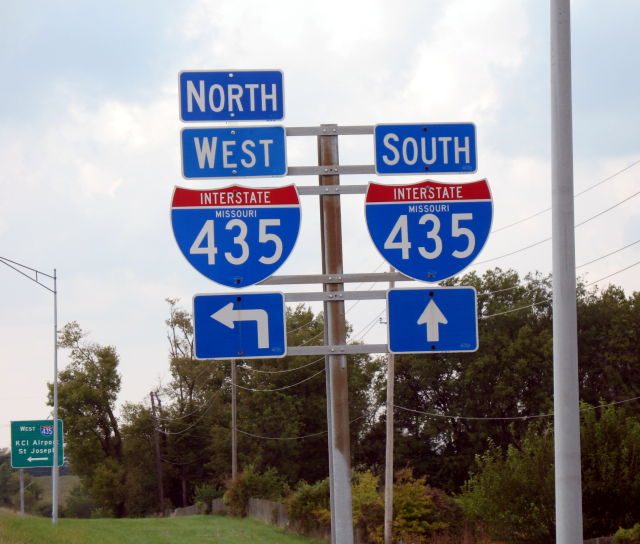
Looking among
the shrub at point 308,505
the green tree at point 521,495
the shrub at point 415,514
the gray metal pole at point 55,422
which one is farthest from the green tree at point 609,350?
the green tree at point 521,495

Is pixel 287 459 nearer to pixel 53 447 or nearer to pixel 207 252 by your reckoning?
pixel 53 447

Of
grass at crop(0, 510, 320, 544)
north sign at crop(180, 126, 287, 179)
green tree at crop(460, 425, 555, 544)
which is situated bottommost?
grass at crop(0, 510, 320, 544)

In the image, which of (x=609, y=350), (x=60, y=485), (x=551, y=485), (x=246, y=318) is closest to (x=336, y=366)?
(x=246, y=318)

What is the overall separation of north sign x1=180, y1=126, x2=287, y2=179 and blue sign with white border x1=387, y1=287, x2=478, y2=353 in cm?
131

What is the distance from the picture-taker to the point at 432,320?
7.43 metres

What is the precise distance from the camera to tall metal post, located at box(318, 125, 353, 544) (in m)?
7.34

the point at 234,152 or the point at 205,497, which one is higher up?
the point at 234,152

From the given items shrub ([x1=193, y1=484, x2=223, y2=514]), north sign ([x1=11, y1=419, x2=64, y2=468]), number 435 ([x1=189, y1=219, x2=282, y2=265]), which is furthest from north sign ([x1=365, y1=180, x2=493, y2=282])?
shrub ([x1=193, y1=484, x2=223, y2=514])

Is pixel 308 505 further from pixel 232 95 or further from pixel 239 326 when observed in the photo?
pixel 232 95

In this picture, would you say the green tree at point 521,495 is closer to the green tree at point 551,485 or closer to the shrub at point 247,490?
the green tree at point 551,485

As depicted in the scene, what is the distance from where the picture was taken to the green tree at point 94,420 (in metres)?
75.2

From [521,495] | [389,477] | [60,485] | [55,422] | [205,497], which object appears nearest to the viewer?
[521,495]

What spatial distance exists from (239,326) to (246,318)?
0.08 metres

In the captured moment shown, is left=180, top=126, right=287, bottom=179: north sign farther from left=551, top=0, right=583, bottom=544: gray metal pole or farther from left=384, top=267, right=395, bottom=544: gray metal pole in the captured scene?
left=384, top=267, right=395, bottom=544: gray metal pole
